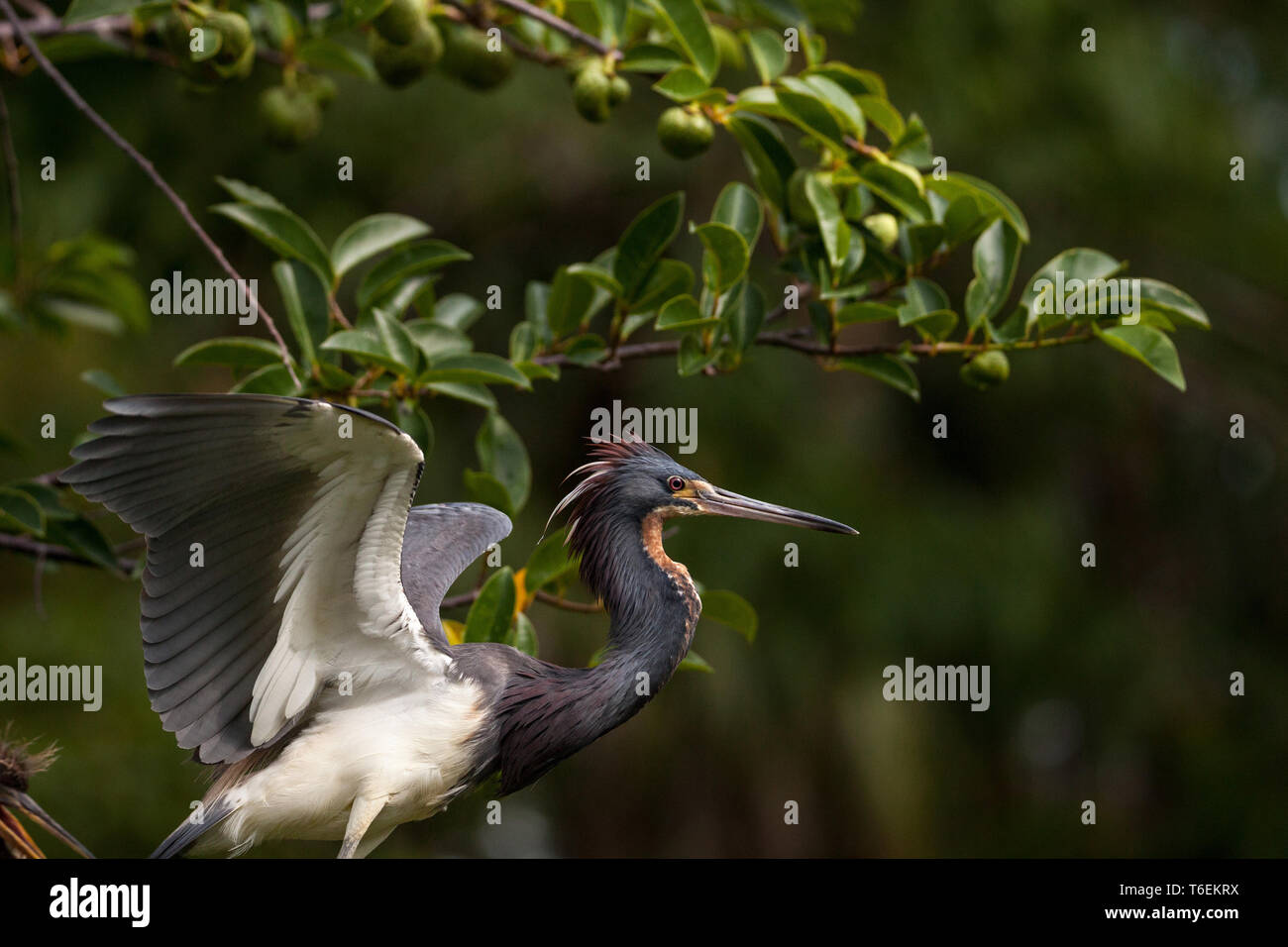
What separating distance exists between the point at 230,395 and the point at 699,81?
1.40 meters

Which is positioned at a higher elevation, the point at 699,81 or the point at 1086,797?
the point at 699,81

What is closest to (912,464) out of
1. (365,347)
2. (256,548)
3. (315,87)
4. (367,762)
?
(315,87)

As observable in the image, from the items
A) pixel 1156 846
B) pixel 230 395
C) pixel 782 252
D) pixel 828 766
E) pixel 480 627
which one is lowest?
pixel 1156 846

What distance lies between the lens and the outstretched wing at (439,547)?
3.09 meters

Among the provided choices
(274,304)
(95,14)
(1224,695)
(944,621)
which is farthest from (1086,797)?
(95,14)

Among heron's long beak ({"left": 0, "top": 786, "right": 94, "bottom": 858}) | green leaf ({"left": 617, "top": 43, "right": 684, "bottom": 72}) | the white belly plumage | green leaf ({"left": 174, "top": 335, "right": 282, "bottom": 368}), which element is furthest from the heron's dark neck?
green leaf ({"left": 617, "top": 43, "right": 684, "bottom": 72})

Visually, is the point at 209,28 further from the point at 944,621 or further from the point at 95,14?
the point at 944,621

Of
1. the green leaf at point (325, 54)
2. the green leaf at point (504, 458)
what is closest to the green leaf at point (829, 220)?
the green leaf at point (504, 458)

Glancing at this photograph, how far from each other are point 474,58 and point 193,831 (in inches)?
81.7

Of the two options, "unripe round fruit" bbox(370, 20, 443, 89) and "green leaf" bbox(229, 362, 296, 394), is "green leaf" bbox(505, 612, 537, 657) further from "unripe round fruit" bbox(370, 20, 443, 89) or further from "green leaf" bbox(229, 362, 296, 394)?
"unripe round fruit" bbox(370, 20, 443, 89)

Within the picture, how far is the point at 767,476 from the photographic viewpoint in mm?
7543

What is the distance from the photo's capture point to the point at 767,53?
3400mm

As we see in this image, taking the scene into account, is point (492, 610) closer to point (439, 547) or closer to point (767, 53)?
point (439, 547)

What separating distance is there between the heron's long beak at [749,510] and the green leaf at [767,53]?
1.09 metres
